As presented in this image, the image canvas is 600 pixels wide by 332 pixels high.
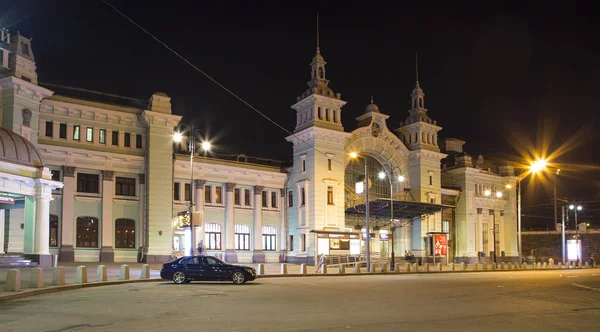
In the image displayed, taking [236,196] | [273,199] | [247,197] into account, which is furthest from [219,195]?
[273,199]

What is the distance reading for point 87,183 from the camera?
45.9 meters

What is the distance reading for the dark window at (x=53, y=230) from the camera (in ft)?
143

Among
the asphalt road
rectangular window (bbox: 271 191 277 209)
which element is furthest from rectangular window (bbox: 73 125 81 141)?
the asphalt road

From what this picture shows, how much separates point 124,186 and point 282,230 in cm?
1611

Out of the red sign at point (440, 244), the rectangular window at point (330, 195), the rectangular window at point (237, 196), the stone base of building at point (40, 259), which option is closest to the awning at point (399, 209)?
the rectangular window at point (330, 195)

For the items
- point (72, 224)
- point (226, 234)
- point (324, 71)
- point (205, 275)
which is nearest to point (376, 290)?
point (205, 275)

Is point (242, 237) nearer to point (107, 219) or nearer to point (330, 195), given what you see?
point (330, 195)

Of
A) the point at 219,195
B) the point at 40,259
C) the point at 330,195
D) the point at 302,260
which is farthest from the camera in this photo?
the point at 330,195

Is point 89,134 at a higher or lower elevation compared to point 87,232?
higher

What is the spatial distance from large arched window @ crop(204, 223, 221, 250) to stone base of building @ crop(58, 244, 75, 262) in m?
12.0

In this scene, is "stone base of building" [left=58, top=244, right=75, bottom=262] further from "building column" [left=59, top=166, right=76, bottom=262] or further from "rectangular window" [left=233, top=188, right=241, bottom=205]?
"rectangular window" [left=233, top=188, right=241, bottom=205]

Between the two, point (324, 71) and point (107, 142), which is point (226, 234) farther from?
point (324, 71)

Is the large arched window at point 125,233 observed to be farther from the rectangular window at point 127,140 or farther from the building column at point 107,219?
the rectangular window at point 127,140

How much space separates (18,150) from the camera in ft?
110
